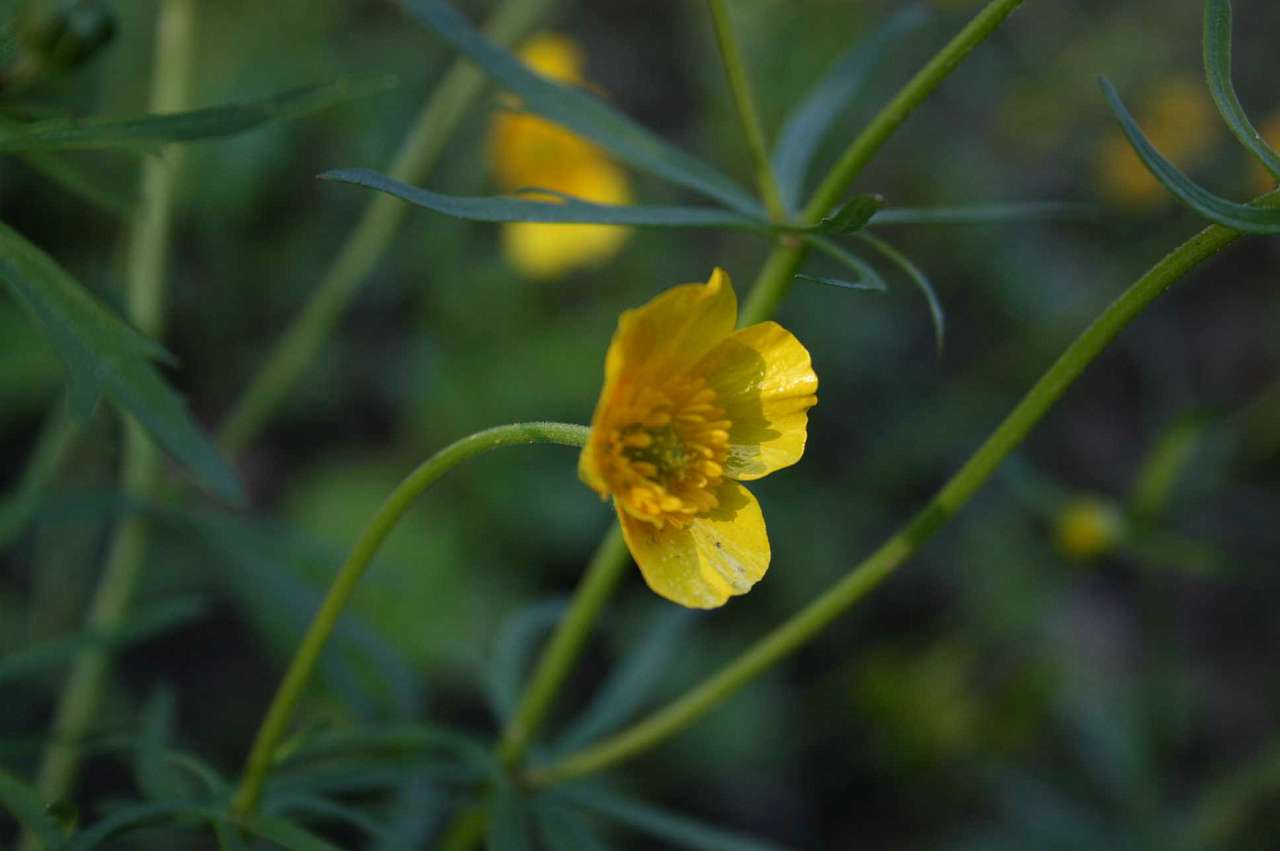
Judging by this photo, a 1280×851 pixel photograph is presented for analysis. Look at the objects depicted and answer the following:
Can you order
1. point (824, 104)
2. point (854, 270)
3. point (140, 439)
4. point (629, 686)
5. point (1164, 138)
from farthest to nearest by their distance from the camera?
point (1164, 138)
point (140, 439)
point (629, 686)
point (824, 104)
point (854, 270)

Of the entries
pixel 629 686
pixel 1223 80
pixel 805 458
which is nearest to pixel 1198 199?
pixel 1223 80

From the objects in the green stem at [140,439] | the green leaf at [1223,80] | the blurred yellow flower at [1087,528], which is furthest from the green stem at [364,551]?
the blurred yellow flower at [1087,528]

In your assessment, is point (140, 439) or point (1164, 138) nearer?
point (140, 439)

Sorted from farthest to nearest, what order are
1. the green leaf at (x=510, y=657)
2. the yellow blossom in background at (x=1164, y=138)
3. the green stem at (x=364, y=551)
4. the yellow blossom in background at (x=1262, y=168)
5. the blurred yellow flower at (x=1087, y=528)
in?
the yellow blossom in background at (x=1164, y=138)
the yellow blossom in background at (x=1262, y=168)
the blurred yellow flower at (x=1087, y=528)
the green leaf at (x=510, y=657)
the green stem at (x=364, y=551)

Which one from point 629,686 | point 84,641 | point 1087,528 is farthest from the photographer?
point 1087,528

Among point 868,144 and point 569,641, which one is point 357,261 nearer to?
point 569,641

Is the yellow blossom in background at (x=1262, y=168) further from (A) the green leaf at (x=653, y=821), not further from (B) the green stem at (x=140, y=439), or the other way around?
(B) the green stem at (x=140, y=439)

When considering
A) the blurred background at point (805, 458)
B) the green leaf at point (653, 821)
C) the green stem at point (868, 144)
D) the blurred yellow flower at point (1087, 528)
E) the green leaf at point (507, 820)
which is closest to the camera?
the green stem at point (868, 144)
